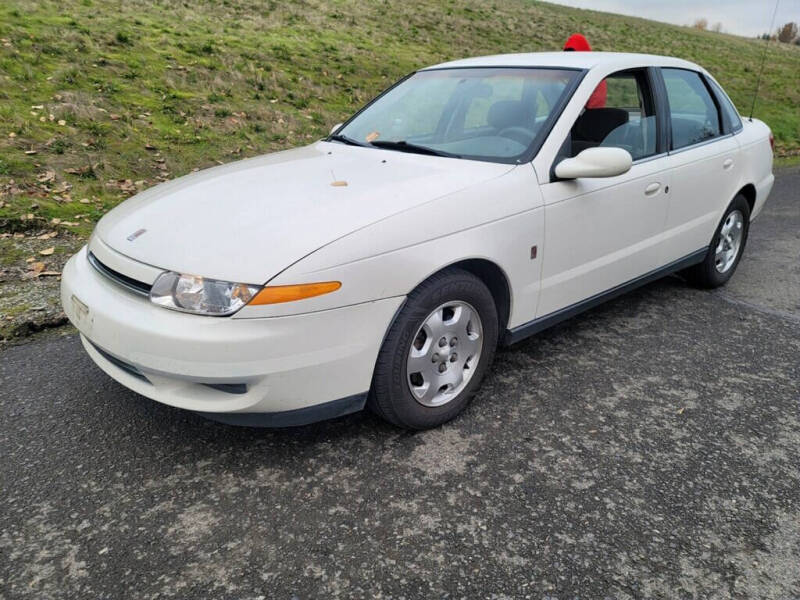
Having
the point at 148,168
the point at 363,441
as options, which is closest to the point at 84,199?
the point at 148,168

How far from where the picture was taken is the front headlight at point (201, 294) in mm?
2230

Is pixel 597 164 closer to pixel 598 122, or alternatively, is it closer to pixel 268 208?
pixel 598 122

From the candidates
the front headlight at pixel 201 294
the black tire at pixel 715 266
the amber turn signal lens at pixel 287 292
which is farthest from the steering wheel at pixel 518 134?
the black tire at pixel 715 266

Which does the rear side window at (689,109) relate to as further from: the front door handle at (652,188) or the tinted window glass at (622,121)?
the front door handle at (652,188)

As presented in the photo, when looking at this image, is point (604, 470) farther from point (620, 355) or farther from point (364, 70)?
point (364, 70)

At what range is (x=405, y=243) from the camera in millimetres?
2453

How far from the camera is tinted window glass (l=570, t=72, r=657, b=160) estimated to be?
3.24m

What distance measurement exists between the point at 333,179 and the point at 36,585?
1870 millimetres

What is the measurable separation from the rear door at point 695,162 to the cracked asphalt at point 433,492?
0.93 meters

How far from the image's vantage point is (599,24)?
2864cm

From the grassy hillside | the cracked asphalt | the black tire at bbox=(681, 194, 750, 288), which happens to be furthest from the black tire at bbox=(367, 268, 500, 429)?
the grassy hillside

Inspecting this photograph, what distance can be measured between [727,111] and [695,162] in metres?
0.84

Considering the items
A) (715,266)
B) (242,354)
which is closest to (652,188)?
(715,266)

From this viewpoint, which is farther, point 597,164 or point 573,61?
point 573,61
